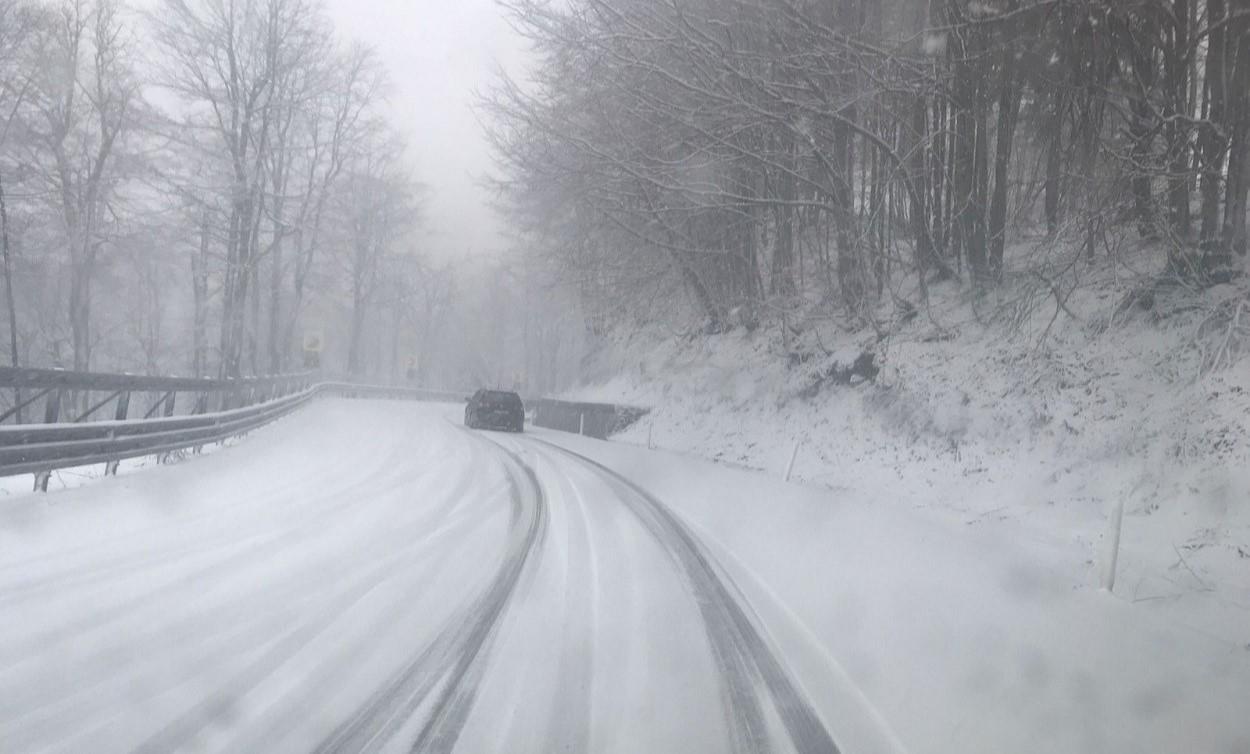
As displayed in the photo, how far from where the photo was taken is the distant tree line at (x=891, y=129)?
10.0m

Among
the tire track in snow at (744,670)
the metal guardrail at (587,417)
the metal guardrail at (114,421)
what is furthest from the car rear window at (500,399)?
the tire track in snow at (744,670)

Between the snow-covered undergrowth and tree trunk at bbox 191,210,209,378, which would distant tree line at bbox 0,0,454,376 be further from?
the snow-covered undergrowth

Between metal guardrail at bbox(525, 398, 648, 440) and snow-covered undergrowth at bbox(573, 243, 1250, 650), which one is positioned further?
metal guardrail at bbox(525, 398, 648, 440)

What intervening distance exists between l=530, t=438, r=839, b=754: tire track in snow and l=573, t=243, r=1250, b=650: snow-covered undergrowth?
10.1 ft

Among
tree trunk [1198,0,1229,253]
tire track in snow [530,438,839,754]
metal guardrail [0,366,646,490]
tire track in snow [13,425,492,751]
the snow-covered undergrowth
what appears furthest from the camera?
tree trunk [1198,0,1229,253]

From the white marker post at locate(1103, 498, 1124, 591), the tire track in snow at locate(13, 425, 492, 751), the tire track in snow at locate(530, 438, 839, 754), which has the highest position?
the white marker post at locate(1103, 498, 1124, 591)

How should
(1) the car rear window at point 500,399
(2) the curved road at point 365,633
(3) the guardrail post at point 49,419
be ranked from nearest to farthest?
(2) the curved road at point 365,633
(3) the guardrail post at point 49,419
(1) the car rear window at point 500,399

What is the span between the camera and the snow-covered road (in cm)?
354

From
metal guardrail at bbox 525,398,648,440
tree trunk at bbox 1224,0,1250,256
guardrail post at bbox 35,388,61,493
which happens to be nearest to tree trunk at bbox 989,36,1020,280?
tree trunk at bbox 1224,0,1250,256

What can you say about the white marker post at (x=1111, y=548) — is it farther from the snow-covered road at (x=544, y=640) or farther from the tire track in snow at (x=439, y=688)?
the tire track in snow at (x=439, y=688)

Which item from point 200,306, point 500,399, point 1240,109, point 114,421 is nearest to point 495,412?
point 500,399

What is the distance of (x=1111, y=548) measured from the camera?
637cm

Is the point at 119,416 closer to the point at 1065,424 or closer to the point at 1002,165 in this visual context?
the point at 1065,424

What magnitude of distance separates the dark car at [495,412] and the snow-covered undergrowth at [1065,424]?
32.5ft
